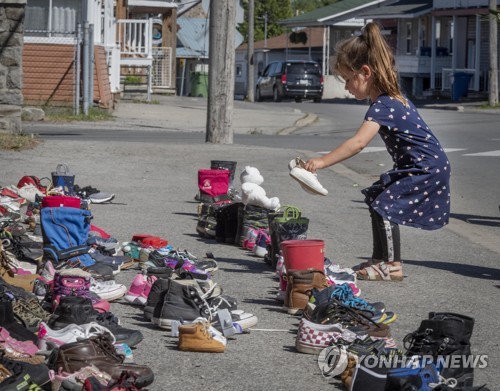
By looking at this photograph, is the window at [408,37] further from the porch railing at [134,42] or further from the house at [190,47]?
the porch railing at [134,42]

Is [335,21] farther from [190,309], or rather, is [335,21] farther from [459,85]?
[190,309]

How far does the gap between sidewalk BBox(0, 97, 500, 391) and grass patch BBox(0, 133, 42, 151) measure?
0.67ft

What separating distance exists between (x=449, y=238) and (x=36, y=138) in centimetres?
943

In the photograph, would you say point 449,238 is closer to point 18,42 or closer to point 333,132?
point 18,42

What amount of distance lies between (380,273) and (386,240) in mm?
238

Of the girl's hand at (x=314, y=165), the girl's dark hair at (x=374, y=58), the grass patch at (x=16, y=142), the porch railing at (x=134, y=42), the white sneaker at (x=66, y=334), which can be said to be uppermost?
the porch railing at (x=134, y=42)

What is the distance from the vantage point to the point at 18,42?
55.5 feet

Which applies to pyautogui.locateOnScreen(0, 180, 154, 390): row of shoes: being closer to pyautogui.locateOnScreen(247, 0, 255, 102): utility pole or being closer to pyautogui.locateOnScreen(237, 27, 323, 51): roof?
pyautogui.locateOnScreen(247, 0, 255, 102): utility pole

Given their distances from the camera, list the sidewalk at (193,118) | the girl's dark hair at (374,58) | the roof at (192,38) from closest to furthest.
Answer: the girl's dark hair at (374,58), the sidewalk at (193,118), the roof at (192,38)

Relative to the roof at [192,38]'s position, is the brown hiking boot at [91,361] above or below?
below

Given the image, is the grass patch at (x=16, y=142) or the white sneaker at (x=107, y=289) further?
the grass patch at (x=16, y=142)

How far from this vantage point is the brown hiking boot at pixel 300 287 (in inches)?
251

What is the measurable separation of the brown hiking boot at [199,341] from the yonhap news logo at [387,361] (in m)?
0.54

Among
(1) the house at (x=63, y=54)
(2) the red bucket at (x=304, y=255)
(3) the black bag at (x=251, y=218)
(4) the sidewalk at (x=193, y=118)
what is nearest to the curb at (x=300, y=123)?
(4) the sidewalk at (x=193, y=118)
